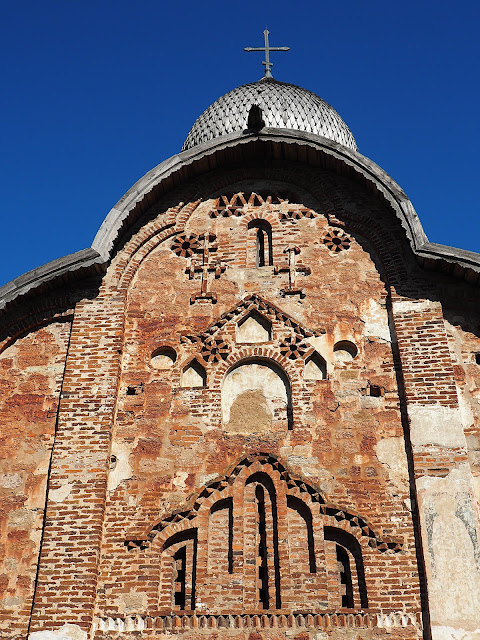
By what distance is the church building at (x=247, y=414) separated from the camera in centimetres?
719

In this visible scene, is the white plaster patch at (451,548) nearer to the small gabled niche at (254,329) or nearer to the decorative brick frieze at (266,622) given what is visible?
the decorative brick frieze at (266,622)

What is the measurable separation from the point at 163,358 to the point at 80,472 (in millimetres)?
1660

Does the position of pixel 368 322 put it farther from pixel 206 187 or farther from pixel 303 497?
pixel 206 187

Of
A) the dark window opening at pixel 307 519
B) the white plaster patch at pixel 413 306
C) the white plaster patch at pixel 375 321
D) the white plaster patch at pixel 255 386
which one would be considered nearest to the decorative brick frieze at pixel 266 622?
the dark window opening at pixel 307 519

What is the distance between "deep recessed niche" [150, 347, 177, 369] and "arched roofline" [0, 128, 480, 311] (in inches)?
50.0

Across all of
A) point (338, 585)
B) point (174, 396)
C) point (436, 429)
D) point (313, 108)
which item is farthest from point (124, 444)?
point (313, 108)

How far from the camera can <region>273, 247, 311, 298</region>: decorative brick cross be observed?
909cm

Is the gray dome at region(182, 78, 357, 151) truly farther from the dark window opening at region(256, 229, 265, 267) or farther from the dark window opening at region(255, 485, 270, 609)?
the dark window opening at region(255, 485, 270, 609)

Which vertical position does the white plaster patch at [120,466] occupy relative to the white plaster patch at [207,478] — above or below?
above

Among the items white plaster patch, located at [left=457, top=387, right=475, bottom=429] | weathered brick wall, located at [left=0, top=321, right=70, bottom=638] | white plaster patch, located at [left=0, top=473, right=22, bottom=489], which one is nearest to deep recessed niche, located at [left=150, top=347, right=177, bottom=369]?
weathered brick wall, located at [left=0, top=321, right=70, bottom=638]

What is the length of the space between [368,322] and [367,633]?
11.1 feet

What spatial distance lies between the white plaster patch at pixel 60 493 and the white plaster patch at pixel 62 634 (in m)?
1.26

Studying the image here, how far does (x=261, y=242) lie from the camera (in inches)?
384

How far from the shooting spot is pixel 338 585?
729cm
